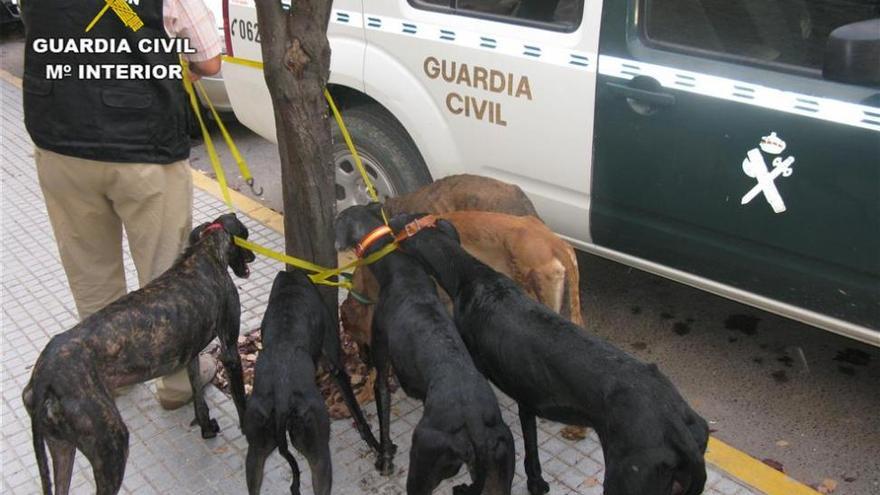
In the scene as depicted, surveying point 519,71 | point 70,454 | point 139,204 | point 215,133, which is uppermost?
point 519,71

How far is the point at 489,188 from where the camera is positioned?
4.66 metres

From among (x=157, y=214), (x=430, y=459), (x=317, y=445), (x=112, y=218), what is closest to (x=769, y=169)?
(x=430, y=459)

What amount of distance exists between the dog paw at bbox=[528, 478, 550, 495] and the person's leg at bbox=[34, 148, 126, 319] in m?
2.23

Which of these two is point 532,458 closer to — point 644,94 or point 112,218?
point 644,94

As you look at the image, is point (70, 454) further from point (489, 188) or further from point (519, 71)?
point (519, 71)

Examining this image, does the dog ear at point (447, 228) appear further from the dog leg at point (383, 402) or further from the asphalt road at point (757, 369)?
the asphalt road at point (757, 369)

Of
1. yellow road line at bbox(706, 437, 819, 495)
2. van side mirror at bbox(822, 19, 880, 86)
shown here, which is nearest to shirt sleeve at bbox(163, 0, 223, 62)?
van side mirror at bbox(822, 19, 880, 86)

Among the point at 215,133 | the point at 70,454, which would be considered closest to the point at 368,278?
the point at 70,454

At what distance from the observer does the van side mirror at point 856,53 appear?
339 cm

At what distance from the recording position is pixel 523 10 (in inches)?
182

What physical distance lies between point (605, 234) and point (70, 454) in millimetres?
2692

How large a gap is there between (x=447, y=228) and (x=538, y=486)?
1223 mm

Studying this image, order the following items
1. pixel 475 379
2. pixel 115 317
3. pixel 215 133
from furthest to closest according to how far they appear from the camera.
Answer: pixel 215 133 → pixel 115 317 → pixel 475 379

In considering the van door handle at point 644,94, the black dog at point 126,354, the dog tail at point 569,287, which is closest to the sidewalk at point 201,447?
the black dog at point 126,354
